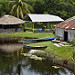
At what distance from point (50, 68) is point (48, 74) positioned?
1390mm

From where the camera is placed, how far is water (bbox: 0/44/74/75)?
48.8ft

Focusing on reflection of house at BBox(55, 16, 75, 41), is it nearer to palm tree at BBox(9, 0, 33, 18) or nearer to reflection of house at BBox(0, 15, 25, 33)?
reflection of house at BBox(0, 15, 25, 33)

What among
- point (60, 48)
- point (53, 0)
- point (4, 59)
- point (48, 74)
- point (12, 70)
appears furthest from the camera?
point (53, 0)

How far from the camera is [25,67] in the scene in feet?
53.1

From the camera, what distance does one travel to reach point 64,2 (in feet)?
165

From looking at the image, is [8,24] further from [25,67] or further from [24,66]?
[25,67]

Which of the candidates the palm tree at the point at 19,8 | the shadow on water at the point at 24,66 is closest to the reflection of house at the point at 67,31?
the shadow on water at the point at 24,66

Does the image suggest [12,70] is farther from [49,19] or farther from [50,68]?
[49,19]

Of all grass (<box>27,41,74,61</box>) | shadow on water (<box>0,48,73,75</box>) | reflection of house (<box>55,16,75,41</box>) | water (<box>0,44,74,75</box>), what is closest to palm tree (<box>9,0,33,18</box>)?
reflection of house (<box>55,16,75,41</box>)

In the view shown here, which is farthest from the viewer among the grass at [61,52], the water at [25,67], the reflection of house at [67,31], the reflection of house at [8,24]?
the reflection of house at [8,24]

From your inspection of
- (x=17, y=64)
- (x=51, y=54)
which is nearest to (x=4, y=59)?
(x=17, y=64)

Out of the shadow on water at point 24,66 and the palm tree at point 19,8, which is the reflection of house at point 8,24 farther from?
the shadow on water at point 24,66

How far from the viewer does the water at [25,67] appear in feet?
48.8

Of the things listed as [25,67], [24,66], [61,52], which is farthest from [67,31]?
[25,67]
